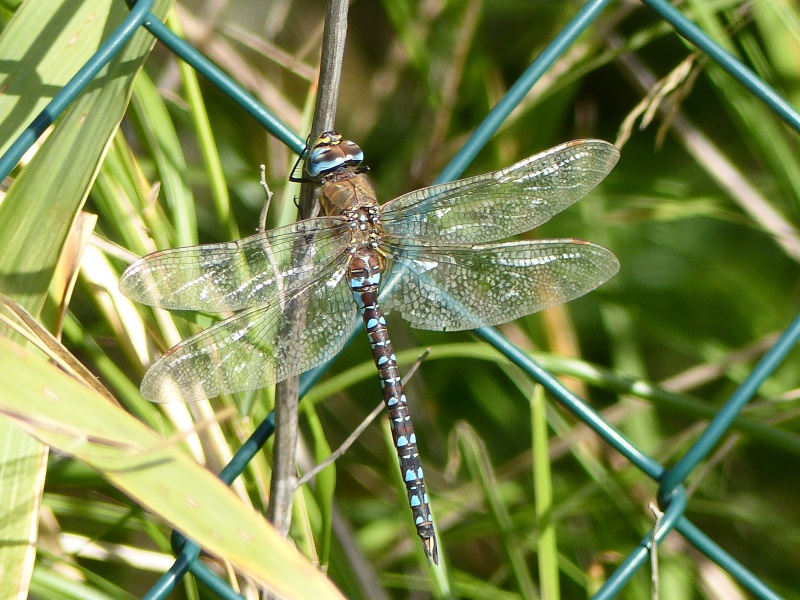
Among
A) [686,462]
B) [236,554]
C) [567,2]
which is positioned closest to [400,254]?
[686,462]

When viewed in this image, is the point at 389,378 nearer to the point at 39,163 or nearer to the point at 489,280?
the point at 489,280

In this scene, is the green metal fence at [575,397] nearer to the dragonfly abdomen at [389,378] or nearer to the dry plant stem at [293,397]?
the dry plant stem at [293,397]

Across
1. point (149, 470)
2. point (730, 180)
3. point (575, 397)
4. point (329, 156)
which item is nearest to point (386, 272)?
point (329, 156)

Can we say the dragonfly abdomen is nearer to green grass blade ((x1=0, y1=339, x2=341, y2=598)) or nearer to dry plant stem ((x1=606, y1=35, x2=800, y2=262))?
green grass blade ((x1=0, y1=339, x2=341, y2=598))

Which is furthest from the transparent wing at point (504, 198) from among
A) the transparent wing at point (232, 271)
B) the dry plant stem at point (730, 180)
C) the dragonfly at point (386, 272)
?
the dry plant stem at point (730, 180)

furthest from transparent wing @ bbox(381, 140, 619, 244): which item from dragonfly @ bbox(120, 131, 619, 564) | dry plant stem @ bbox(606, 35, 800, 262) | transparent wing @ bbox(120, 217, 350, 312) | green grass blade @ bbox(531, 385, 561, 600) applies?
dry plant stem @ bbox(606, 35, 800, 262)
